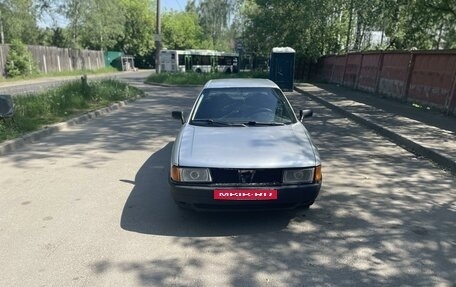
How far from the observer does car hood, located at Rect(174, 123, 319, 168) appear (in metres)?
4.09

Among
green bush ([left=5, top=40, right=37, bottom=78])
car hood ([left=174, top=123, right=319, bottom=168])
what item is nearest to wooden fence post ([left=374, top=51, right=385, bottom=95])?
car hood ([left=174, top=123, right=319, bottom=168])

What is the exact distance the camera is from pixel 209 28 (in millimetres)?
80750

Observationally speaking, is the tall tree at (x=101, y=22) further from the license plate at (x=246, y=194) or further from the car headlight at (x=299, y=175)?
the car headlight at (x=299, y=175)

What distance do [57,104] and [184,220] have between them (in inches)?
354

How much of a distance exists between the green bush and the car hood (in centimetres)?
3146

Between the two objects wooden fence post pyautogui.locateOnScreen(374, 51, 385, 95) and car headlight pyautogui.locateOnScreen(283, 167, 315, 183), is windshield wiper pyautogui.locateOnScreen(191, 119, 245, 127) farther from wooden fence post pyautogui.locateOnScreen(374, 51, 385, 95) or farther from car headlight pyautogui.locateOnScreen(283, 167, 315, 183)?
wooden fence post pyautogui.locateOnScreen(374, 51, 385, 95)

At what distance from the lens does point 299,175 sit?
4.10m

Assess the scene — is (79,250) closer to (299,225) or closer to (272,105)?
(299,225)

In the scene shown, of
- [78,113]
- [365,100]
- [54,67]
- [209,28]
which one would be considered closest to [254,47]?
[54,67]

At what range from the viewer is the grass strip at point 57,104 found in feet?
29.9

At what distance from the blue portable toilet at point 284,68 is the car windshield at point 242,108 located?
18.2m

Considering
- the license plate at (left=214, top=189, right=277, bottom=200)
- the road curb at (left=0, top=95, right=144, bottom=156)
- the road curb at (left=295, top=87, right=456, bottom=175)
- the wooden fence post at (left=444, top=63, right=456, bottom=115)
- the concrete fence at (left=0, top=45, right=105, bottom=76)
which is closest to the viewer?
the license plate at (left=214, top=189, right=277, bottom=200)

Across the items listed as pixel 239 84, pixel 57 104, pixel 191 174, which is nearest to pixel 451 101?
pixel 239 84

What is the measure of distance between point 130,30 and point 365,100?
54.8 meters
